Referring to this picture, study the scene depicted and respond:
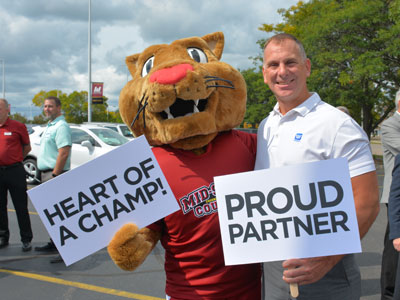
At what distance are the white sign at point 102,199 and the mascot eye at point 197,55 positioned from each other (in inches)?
28.7

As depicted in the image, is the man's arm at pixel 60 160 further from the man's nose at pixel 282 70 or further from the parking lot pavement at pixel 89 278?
Result: the man's nose at pixel 282 70

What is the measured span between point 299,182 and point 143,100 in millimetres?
995

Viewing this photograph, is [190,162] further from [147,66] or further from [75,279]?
[75,279]

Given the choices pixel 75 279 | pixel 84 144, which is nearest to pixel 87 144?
pixel 84 144

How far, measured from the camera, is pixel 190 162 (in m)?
2.09

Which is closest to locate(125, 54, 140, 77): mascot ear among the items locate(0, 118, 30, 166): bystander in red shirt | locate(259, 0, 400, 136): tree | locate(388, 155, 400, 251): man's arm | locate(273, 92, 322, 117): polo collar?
locate(273, 92, 322, 117): polo collar

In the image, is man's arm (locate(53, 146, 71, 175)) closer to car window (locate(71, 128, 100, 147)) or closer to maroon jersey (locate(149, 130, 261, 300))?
maroon jersey (locate(149, 130, 261, 300))

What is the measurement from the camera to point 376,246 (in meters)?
4.99

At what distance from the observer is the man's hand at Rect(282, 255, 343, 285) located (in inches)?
65.0

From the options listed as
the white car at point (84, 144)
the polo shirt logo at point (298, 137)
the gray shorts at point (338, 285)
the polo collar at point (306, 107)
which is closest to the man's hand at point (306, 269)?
the gray shorts at point (338, 285)

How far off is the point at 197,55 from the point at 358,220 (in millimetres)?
1337

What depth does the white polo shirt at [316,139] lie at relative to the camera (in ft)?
5.79

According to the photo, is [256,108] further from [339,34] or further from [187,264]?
[187,264]

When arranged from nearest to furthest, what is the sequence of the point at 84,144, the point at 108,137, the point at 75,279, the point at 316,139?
1. the point at 316,139
2. the point at 75,279
3. the point at 84,144
4. the point at 108,137
